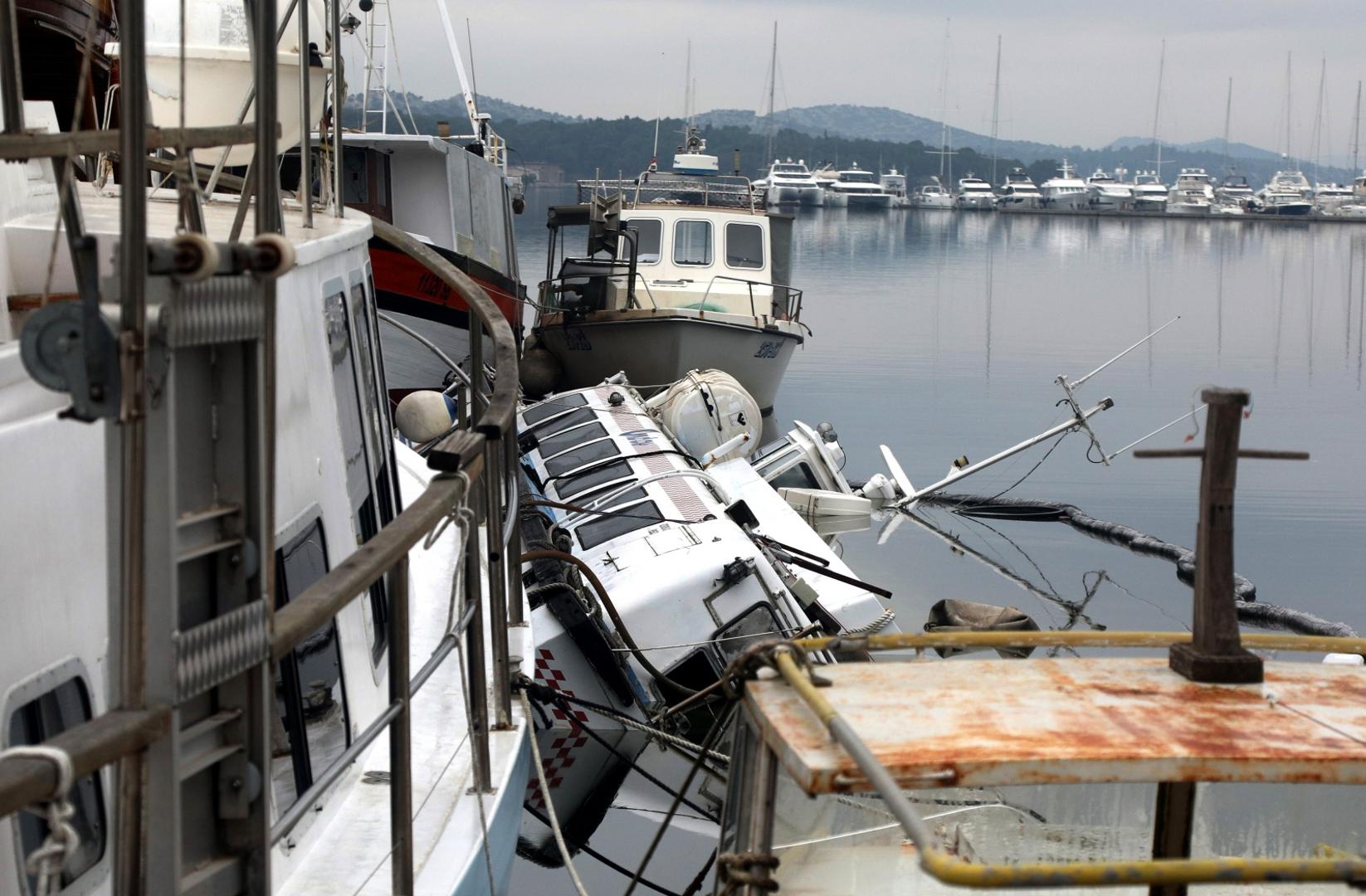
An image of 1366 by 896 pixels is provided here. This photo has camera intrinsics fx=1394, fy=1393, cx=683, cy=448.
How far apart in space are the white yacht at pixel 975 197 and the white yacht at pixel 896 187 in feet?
17.3

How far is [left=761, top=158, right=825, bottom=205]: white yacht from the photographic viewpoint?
5089 inches

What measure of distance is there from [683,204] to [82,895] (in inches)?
769

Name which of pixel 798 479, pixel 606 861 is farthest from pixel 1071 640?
pixel 798 479

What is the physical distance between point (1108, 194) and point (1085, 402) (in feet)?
366

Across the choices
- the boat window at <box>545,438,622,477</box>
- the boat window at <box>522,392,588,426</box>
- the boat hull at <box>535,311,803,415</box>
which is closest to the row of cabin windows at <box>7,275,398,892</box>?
the boat window at <box>545,438,622,477</box>

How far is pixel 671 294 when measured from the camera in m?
20.5

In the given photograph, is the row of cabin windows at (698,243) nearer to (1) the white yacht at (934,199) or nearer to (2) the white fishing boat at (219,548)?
(2) the white fishing boat at (219,548)

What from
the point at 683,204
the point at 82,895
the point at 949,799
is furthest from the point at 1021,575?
the point at 82,895

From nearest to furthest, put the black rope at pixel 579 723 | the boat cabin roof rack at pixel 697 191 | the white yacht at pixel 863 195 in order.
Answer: the black rope at pixel 579 723
the boat cabin roof rack at pixel 697 191
the white yacht at pixel 863 195

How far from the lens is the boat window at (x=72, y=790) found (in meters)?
2.65

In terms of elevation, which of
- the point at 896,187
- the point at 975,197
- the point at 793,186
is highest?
the point at 896,187

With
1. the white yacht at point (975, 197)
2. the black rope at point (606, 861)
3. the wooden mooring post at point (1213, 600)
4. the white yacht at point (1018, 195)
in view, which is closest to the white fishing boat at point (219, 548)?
the wooden mooring post at point (1213, 600)

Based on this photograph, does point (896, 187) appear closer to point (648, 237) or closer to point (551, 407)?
point (648, 237)

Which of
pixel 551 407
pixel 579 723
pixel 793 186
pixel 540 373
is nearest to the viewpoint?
pixel 579 723
